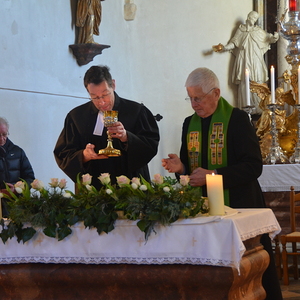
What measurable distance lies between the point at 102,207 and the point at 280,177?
4.35m

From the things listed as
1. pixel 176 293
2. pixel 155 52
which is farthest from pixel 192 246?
pixel 155 52

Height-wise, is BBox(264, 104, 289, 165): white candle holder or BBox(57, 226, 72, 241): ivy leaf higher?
BBox(57, 226, 72, 241): ivy leaf

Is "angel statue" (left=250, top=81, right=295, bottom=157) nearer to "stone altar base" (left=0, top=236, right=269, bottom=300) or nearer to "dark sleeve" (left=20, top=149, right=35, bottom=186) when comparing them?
"dark sleeve" (left=20, top=149, right=35, bottom=186)

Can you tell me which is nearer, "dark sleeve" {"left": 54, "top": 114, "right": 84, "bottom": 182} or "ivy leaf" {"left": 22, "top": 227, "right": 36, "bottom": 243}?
"ivy leaf" {"left": 22, "top": 227, "right": 36, "bottom": 243}

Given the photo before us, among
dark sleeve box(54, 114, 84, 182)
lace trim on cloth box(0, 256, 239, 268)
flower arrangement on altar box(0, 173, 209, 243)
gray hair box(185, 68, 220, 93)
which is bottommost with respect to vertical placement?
lace trim on cloth box(0, 256, 239, 268)

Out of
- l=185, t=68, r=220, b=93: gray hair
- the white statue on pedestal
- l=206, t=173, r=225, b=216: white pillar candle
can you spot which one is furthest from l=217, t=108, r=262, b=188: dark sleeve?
the white statue on pedestal

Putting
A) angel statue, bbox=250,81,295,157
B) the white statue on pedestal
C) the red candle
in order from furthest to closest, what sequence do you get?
the white statue on pedestal → angel statue, bbox=250,81,295,157 → the red candle

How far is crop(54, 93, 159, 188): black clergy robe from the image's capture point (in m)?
3.75

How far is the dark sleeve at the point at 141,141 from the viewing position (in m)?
3.69

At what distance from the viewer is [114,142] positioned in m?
3.91

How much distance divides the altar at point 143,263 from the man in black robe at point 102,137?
0.79m

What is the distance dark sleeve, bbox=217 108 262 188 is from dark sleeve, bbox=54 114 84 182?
2.74 feet

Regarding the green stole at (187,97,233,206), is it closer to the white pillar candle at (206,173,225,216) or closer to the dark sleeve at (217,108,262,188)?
the dark sleeve at (217,108,262,188)

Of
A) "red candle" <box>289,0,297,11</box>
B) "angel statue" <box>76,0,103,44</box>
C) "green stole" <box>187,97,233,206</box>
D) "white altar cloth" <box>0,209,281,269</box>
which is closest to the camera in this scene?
"white altar cloth" <box>0,209,281,269</box>
